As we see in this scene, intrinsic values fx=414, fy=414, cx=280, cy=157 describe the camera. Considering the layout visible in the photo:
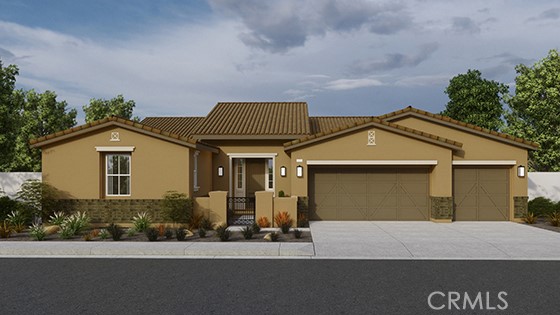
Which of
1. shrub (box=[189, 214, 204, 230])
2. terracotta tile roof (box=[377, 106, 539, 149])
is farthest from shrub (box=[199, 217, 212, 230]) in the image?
terracotta tile roof (box=[377, 106, 539, 149])

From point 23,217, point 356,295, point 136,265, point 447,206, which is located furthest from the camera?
point 447,206

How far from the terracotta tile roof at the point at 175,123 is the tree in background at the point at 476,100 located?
20.9 metres

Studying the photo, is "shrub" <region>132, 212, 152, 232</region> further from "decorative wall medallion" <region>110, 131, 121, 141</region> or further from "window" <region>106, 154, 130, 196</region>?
"decorative wall medallion" <region>110, 131, 121, 141</region>

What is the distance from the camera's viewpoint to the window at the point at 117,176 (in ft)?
52.3

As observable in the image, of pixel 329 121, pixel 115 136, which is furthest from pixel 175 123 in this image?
pixel 329 121

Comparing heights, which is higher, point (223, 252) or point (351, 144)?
point (351, 144)

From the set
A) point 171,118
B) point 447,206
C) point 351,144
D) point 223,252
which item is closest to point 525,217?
point 447,206

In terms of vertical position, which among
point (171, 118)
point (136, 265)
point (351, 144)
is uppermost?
point (171, 118)

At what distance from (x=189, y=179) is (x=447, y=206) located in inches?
402

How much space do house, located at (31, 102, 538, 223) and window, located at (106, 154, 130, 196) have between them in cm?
4

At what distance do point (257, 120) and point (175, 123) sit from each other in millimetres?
5585

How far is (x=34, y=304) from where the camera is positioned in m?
6.56

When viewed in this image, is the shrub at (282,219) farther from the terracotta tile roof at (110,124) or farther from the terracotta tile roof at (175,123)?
the terracotta tile roof at (175,123)

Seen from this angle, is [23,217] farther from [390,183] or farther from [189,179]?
→ [390,183]
